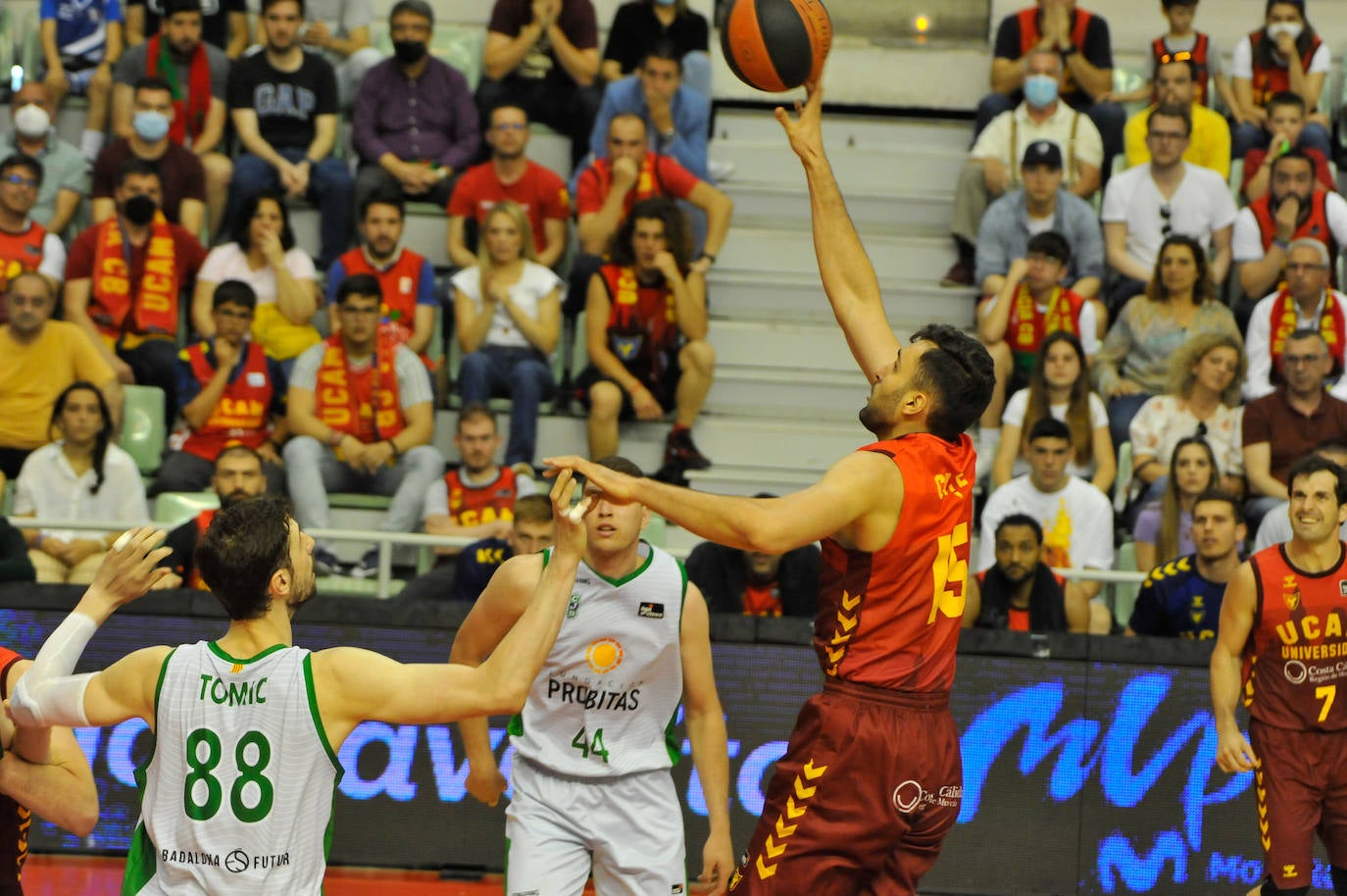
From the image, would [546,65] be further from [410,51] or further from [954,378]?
[954,378]

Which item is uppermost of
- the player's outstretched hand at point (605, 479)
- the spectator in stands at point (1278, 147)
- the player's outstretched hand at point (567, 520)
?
the spectator in stands at point (1278, 147)

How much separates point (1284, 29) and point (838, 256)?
8.18 meters

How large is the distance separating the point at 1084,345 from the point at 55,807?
793 cm

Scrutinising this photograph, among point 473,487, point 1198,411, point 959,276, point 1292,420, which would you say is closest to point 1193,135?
point 959,276

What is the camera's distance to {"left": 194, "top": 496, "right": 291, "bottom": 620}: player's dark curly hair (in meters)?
4.13

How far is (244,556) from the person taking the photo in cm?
413

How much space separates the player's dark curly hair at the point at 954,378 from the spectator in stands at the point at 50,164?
848 cm

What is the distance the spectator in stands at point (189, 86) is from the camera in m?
11.7

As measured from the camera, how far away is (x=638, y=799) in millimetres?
5746

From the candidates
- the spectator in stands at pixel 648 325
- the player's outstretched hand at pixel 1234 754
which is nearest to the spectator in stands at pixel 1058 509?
the spectator in stands at pixel 648 325

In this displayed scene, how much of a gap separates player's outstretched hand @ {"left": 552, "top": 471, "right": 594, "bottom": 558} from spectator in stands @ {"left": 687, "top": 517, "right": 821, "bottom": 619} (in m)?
4.55

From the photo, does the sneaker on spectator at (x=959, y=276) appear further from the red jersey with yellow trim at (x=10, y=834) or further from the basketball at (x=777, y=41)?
the red jersey with yellow trim at (x=10, y=834)

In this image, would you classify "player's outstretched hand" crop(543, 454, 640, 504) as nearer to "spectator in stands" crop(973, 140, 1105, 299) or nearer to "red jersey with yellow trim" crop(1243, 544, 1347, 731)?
"red jersey with yellow trim" crop(1243, 544, 1347, 731)

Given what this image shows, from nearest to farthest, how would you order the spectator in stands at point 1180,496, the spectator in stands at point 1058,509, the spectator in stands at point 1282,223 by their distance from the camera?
the spectator in stands at point 1180,496, the spectator in stands at point 1058,509, the spectator in stands at point 1282,223
